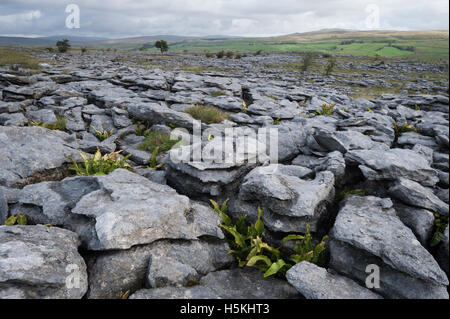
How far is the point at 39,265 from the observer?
5.00m

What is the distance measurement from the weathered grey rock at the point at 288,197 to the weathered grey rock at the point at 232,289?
4.64 feet

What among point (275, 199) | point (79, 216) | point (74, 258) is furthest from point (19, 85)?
point (275, 199)

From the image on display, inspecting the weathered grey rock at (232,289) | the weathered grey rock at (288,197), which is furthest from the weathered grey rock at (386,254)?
the weathered grey rock at (232,289)

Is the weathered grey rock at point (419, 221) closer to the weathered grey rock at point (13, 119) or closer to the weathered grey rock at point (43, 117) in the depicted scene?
the weathered grey rock at point (43, 117)

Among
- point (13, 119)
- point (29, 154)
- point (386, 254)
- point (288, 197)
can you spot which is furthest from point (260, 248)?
point (13, 119)

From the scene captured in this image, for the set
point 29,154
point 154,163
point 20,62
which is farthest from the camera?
point 20,62

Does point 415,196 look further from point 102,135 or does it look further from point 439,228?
point 102,135

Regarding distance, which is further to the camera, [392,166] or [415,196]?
[392,166]

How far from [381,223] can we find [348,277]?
1683mm

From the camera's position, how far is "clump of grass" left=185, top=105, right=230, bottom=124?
16.1 meters

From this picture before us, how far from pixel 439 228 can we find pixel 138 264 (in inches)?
305

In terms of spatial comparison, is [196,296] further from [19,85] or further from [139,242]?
[19,85]

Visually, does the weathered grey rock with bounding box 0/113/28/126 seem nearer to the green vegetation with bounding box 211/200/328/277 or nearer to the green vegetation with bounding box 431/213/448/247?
the green vegetation with bounding box 211/200/328/277
